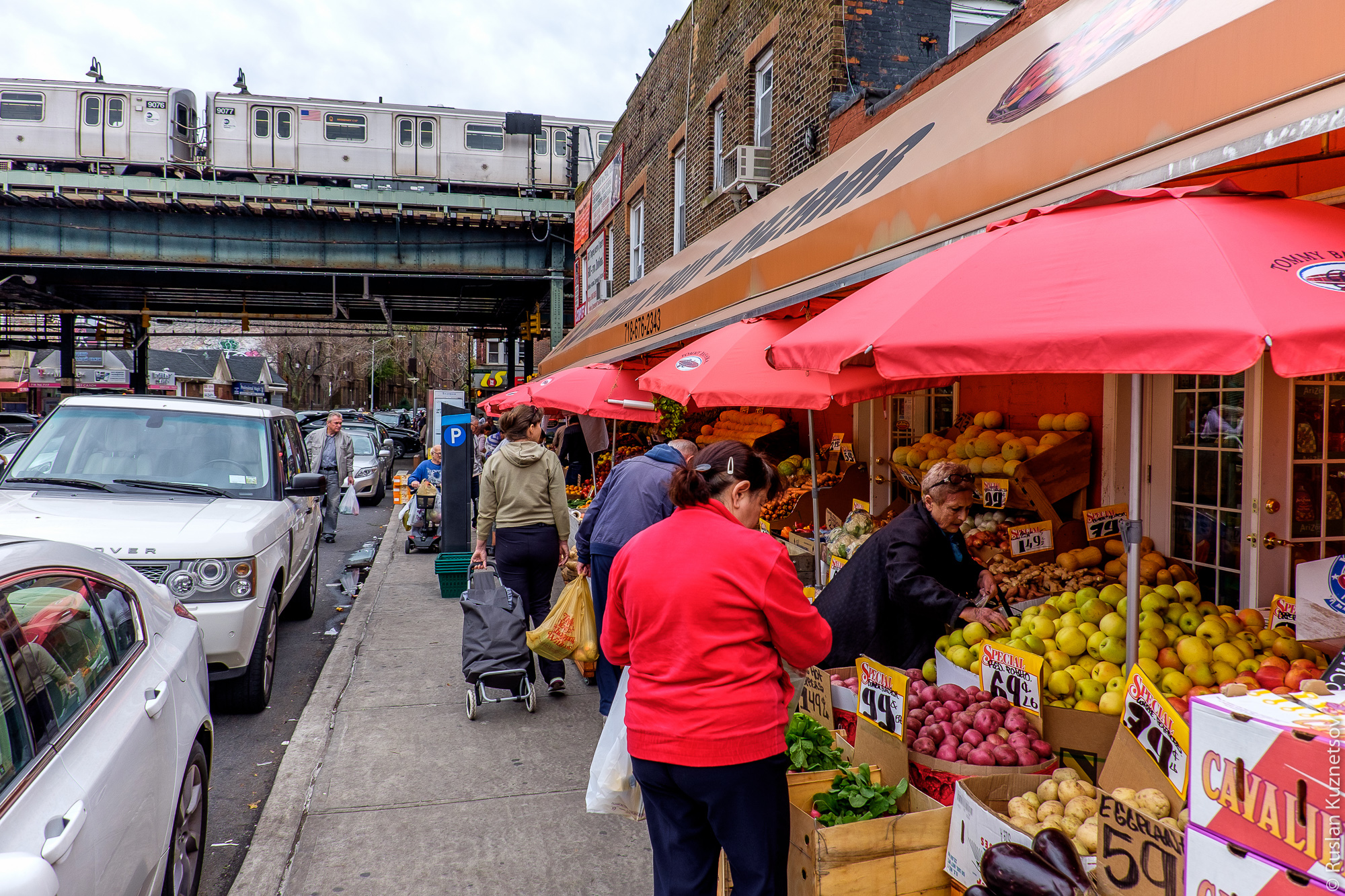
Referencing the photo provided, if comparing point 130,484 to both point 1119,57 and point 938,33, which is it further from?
point 938,33

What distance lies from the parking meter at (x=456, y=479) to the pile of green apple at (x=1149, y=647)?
277 inches

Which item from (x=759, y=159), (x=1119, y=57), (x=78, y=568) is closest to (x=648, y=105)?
(x=759, y=159)

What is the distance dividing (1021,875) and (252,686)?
503cm

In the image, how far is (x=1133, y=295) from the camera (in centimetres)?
230

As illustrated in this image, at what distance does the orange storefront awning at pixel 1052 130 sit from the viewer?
2.80 m

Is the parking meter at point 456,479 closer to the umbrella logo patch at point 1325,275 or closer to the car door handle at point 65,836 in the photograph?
the car door handle at point 65,836

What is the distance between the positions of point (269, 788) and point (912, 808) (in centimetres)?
356

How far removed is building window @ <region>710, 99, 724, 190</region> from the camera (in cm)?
1277

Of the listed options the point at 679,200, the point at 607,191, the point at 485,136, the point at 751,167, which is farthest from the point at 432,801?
the point at 485,136

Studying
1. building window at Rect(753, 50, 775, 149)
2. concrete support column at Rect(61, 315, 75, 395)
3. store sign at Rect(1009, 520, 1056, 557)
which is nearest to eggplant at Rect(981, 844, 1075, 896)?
store sign at Rect(1009, 520, 1056, 557)

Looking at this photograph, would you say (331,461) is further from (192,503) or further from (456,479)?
(192,503)

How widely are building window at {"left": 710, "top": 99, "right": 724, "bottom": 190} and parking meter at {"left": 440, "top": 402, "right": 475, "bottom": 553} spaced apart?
5.27 m

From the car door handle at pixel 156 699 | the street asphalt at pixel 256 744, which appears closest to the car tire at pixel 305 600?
the street asphalt at pixel 256 744

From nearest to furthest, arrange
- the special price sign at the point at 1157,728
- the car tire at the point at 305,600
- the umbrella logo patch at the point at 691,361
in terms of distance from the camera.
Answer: the special price sign at the point at 1157,728 → the umbrella logo patch at the point at 691,361 → the car tire at the point at 305,600
